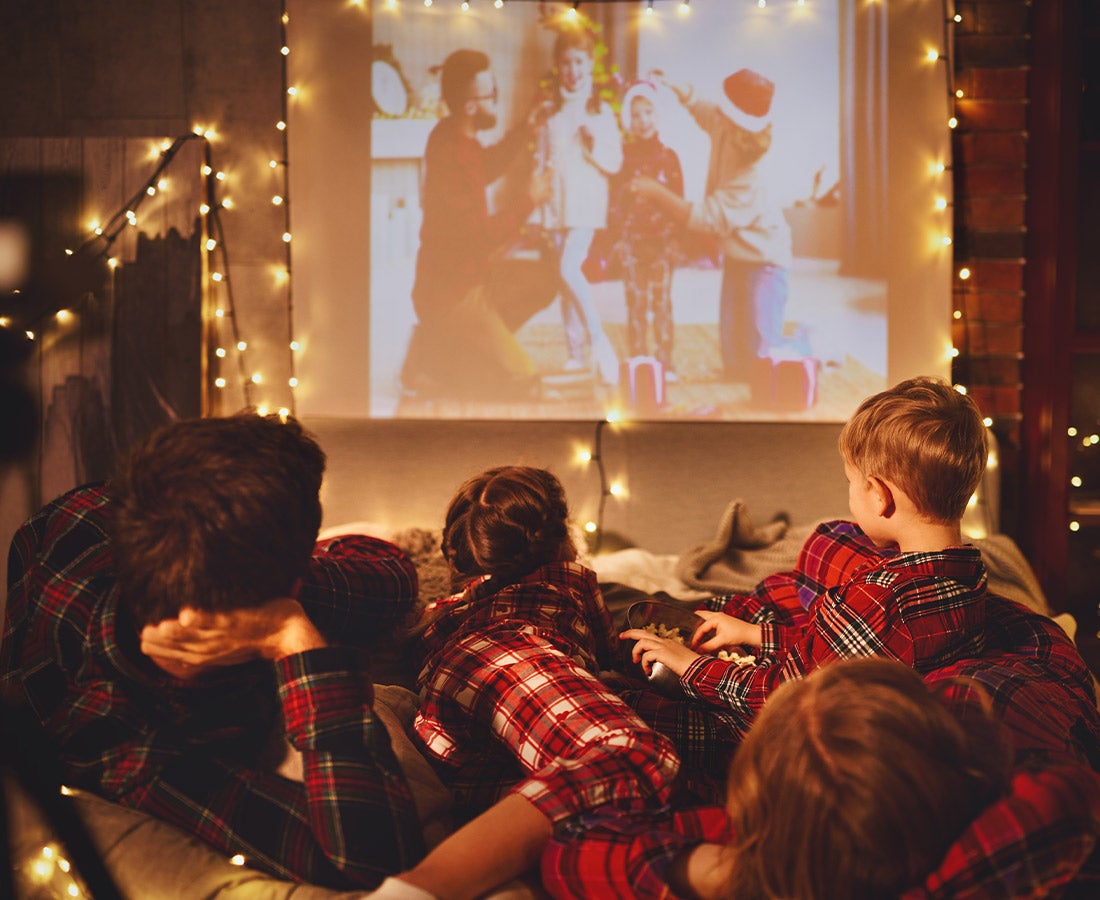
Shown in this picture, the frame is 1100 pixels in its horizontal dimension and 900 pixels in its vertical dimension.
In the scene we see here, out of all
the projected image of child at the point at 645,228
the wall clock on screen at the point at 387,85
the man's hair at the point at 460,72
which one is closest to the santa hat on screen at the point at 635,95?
the projected image of child at the point at 645,228

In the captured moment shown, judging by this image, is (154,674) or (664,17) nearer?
(154,674)

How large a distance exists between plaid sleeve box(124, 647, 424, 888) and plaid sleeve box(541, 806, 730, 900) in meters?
0.16

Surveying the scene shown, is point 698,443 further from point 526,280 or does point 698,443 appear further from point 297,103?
point 297,103

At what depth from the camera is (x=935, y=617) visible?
126 cm

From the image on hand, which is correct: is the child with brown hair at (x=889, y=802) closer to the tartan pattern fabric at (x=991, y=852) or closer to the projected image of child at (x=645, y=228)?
the tartan pattern fabric at (x=991, y=852)

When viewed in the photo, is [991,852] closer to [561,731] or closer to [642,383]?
[561,731]

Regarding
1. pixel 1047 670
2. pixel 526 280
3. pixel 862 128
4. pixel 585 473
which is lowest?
pixel 1047 670

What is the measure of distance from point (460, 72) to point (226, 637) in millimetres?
2323

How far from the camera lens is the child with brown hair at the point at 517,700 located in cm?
97

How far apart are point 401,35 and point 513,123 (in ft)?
1.52

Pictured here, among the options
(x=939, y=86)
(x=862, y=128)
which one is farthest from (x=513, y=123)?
(x=939, y=86)

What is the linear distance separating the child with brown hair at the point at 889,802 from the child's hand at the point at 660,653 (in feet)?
1.79

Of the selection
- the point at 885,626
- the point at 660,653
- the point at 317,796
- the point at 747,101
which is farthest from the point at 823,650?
the point at 747,101

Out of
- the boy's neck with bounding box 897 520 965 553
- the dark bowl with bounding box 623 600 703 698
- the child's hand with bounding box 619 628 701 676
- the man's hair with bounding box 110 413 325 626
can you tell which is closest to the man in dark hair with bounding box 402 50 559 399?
the dark bowl with bounding box 623 600 703 698
